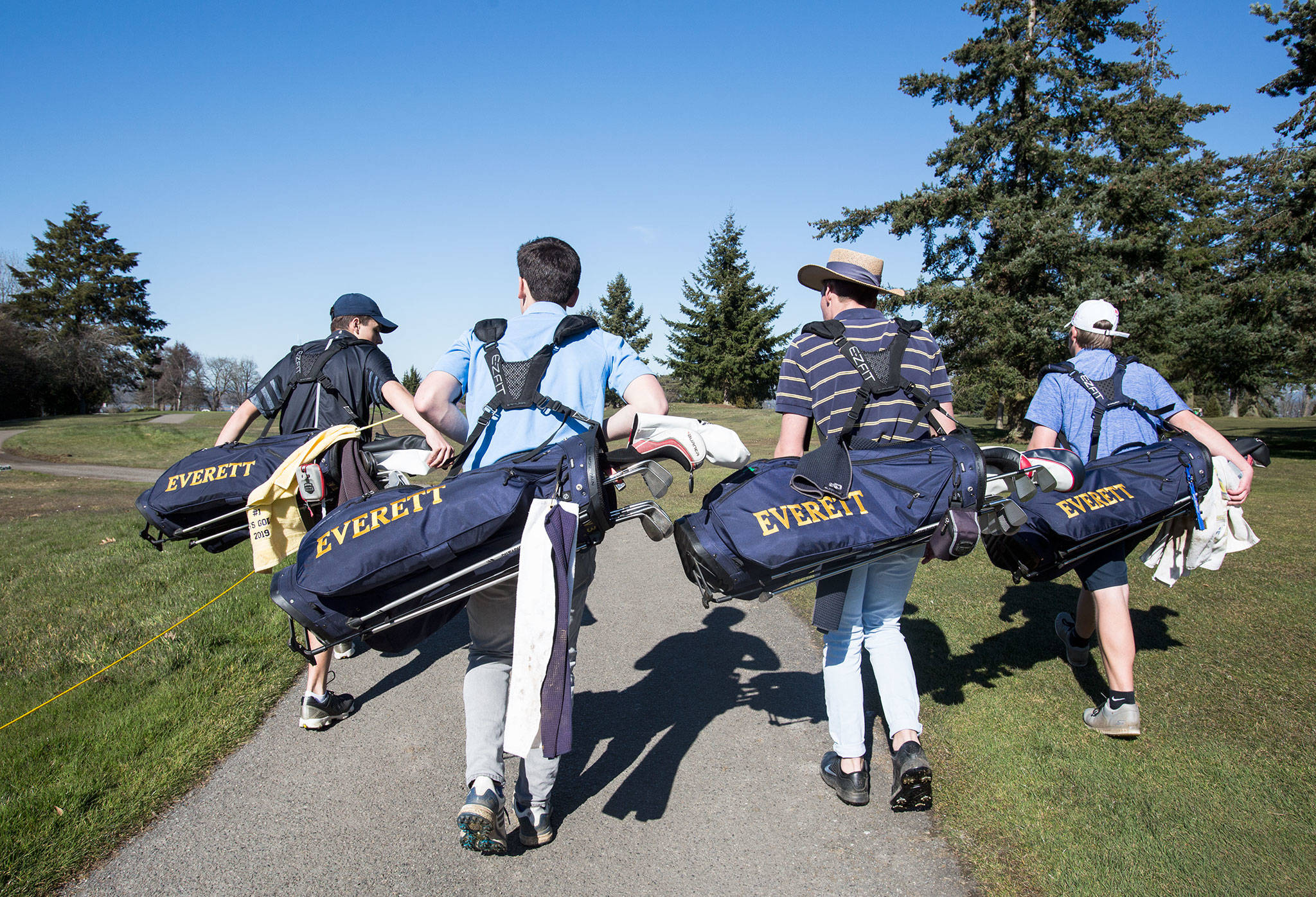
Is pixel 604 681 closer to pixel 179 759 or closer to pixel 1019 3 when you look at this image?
pixel 179 759

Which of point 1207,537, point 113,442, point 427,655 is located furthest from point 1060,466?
point 113,442

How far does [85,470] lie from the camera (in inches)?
757

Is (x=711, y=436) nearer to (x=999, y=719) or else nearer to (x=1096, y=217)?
(x=999, y=719)

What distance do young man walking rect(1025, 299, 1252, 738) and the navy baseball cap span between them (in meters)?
3.49

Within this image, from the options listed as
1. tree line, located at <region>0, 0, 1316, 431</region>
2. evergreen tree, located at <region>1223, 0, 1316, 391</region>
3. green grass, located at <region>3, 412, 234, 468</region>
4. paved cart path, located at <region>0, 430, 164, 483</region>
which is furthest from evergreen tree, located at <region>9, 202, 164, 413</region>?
evergreen tree, located at <region>1223, 0, 1316, 391</region>

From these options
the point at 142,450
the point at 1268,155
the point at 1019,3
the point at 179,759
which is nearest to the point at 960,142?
the point at 1019,3

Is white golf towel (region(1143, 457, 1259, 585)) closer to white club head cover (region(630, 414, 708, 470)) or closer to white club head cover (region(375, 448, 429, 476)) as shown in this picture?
white club head cover (region(630, 414, 708, 470))

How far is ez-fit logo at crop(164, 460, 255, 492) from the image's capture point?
336cm

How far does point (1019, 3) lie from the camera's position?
22406 millimetres

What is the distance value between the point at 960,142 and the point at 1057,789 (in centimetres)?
2409

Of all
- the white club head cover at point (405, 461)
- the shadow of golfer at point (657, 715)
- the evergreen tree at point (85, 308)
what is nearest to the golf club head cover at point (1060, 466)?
the shadow of golfer at point (657, 715)

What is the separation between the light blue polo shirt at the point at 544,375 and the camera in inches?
108

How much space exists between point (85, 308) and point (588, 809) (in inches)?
2347

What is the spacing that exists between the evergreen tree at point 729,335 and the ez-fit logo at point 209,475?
40.6m
